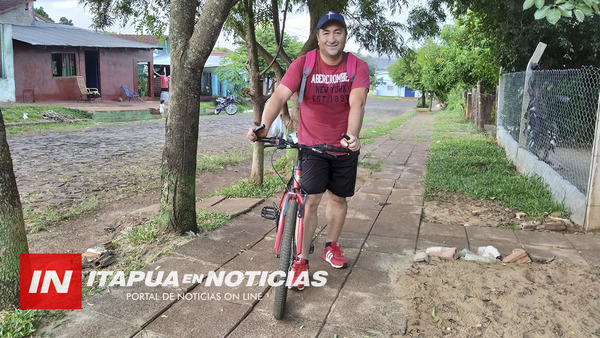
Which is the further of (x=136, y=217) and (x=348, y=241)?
(x=136, y=217)

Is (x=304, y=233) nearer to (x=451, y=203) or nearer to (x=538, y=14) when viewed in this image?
(x=538, y=14)

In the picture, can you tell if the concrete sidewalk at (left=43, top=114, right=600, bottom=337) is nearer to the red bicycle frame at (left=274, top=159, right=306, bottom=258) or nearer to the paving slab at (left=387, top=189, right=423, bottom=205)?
the paving slab at (left=387, top=189, right=423, bottom=205)

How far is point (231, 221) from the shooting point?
5059 mm

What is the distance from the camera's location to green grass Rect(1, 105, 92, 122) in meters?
15.7

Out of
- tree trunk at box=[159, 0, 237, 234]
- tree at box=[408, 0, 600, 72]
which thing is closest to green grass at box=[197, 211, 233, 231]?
tree trunk at box=[159, 0, 237, 234]

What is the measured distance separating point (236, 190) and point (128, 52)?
21.7 metres

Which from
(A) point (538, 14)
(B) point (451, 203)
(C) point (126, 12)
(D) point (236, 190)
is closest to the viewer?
(A) point (538, 14)

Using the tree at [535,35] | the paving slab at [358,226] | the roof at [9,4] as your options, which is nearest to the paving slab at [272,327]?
the paving slab at [358,226]

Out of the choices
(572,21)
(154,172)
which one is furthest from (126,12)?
(572,21)

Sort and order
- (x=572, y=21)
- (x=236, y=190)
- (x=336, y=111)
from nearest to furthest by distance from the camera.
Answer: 1. (x=336, y=111)
2. (x=236, y=190)
3. (x=572, y=21)

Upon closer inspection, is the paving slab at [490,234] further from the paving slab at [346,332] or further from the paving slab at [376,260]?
the paving slab at [346,332]

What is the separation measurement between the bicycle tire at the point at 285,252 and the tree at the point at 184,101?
1572 mm

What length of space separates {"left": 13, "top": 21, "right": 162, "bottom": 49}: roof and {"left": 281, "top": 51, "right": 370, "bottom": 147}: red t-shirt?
66.2ft

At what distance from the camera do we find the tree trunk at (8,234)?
294 cm
